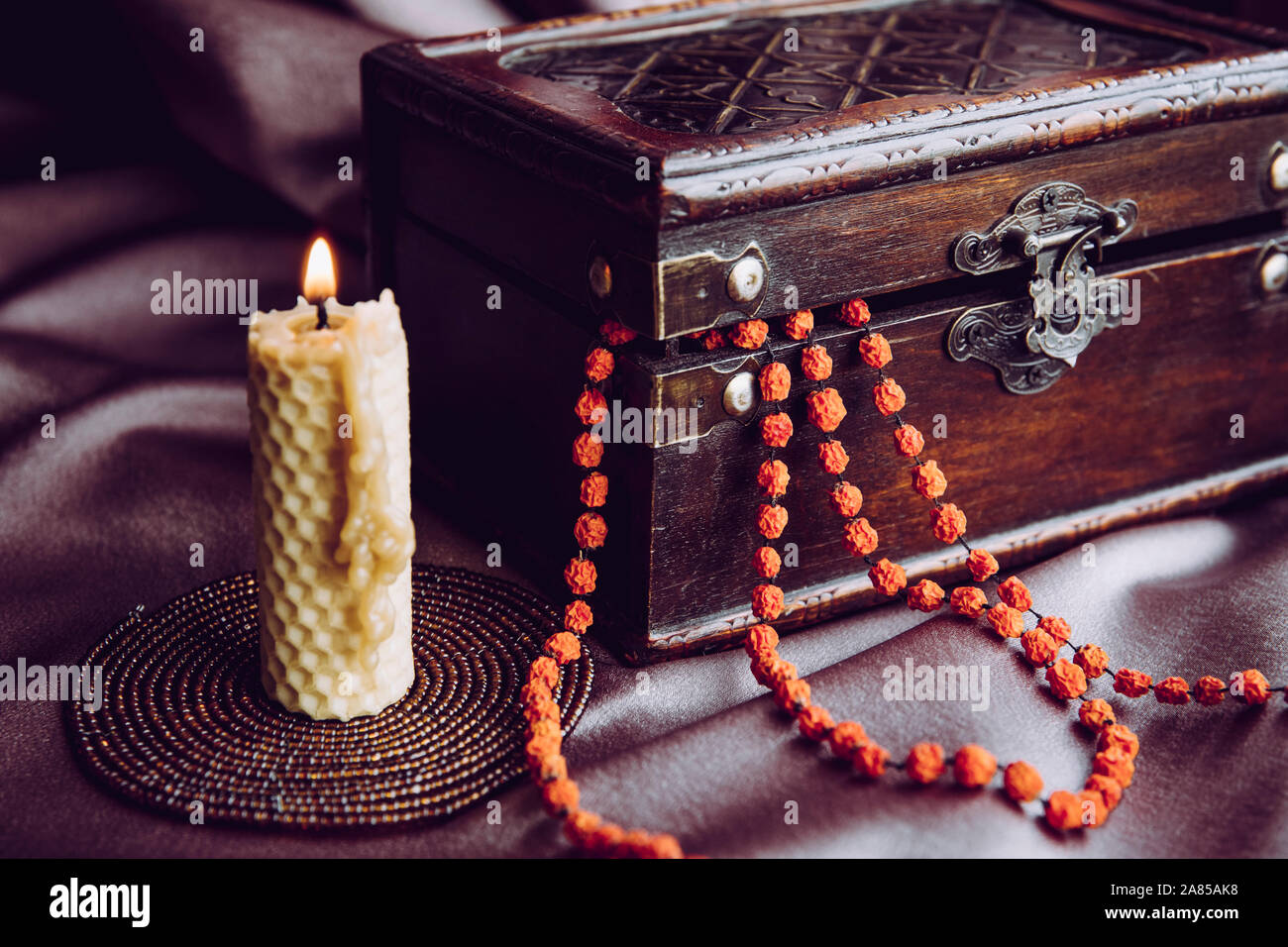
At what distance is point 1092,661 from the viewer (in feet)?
3.18

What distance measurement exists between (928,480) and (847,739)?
0.23 m

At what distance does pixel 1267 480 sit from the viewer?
1258 millimetres

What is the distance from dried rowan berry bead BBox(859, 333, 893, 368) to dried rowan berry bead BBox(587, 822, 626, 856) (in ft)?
1.29

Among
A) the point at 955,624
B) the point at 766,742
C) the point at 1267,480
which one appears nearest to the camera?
the point at 766,742

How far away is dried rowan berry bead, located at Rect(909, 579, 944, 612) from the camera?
3.37ft

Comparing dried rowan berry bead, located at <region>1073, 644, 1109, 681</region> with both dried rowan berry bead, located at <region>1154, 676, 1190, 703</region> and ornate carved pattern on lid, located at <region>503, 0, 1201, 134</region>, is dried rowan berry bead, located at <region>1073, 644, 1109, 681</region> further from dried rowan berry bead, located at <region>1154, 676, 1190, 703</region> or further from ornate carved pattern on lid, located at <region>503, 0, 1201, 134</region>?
ornate carved pattern on lid, located at <region>503, 0, 1201, 134</region>

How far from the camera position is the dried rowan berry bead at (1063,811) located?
83cm

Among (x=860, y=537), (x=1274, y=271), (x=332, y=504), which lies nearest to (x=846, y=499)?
(x=860, y=537)

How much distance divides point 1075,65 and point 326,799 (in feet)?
2.76

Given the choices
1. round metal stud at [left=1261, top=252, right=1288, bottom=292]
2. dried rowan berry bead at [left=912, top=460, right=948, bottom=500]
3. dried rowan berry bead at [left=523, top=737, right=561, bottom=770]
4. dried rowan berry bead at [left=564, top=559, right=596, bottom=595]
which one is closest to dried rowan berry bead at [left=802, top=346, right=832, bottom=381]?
dried rowan berry bead at [left=912, top=460, right=948, bottom=500]

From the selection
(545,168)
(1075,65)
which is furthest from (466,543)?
(1075,65)

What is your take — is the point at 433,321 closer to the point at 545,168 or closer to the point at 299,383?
the point at 545,168

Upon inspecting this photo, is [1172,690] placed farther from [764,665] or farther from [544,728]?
[544,728]

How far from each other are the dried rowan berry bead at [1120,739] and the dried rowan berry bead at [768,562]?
251 millimetres
